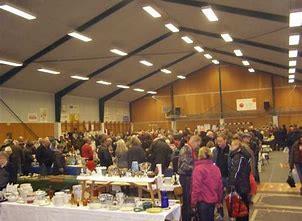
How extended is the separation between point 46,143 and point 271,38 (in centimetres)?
922

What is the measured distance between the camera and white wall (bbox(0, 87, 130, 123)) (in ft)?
55.4

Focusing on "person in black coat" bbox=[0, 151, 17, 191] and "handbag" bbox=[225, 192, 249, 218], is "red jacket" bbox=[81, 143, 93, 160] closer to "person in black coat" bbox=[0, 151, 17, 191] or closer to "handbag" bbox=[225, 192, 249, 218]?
"person in black coat" bbox=[0, 151, 17, 191]

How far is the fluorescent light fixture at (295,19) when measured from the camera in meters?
9.69

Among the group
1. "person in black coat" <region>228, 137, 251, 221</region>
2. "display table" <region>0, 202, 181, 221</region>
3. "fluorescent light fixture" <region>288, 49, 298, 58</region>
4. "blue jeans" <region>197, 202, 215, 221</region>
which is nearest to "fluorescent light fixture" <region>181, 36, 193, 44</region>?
"fluorescent light fixture" <region>288, 49, 298, 58</region>

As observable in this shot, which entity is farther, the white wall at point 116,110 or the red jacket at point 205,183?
the white wall at point 116,110

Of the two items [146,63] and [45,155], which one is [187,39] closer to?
[146,63]

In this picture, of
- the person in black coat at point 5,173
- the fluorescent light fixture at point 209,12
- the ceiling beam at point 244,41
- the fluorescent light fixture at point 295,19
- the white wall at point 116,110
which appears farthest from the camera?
the white wall at point 116,110

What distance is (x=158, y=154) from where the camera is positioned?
28.9ft

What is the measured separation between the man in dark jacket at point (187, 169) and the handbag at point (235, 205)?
102 centimetres

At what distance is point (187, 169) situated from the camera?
6188 millimetres

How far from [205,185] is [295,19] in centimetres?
716

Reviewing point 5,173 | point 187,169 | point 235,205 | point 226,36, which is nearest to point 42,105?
point 226,36

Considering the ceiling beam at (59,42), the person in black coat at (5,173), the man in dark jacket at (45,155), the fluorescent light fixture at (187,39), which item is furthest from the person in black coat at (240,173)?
the fluorescent light fixture at (187,39)

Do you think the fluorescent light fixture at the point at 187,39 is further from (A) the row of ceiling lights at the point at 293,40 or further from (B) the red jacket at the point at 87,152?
(B) the red jacket at the point at 87,152
